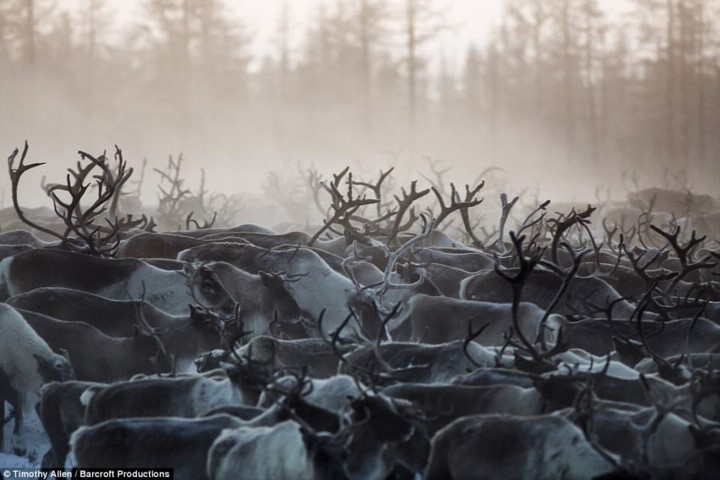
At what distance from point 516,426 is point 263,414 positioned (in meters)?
1.08

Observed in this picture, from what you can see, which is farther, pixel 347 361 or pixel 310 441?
pixel 347 361

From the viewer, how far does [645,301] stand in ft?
20.5

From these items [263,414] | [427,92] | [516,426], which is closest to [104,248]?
[263,414]

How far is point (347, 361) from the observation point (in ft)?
16.1

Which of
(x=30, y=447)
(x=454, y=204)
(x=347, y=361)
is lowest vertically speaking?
(x=30, y=447)

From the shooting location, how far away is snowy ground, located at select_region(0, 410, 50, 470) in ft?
17.9

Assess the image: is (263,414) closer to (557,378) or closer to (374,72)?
(557,378)

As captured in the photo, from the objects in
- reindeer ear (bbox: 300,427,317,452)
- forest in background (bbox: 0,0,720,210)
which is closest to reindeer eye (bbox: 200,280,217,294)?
reindeer ear (bbox: 300,427,317,452)

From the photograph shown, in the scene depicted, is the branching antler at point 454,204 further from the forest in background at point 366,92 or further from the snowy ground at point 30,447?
the forest in background at point 366,92

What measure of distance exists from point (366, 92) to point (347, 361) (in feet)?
107

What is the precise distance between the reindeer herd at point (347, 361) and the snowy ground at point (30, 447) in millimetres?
51

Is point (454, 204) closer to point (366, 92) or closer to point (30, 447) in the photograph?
point (30, 447)

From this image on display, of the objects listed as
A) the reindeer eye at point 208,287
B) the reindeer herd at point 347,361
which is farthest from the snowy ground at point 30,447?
the reindeer eye at point 208,287

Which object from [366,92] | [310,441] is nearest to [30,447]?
[310,441]
